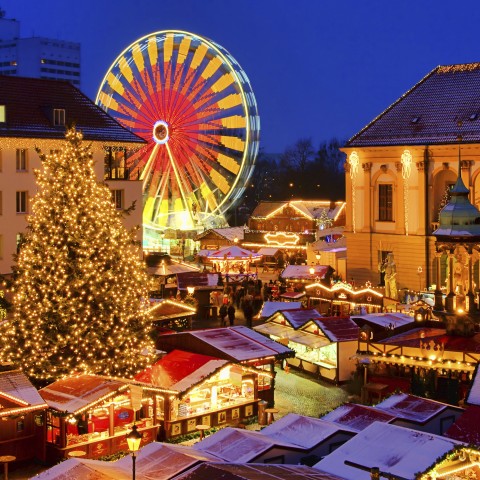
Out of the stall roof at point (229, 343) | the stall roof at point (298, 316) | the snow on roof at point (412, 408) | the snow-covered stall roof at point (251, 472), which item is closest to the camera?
the snow-covered stall roof at point (251, 472)

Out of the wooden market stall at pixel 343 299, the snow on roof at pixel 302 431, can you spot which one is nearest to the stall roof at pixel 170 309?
the wooden market stall at pixel 343 299

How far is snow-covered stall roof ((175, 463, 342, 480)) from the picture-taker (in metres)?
14.7

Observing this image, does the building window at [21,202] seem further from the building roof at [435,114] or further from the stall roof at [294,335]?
the building roof at [435,114]

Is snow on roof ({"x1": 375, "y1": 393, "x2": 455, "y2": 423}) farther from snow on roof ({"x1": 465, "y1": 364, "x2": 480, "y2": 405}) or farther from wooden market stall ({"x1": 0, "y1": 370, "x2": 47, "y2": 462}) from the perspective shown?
wooden market stall ({"x1": 0, "y1": 370, "x2": 47, "y2": 462})

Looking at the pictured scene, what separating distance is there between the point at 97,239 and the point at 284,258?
34639 millimetres

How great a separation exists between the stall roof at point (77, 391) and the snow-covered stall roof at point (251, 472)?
21.3 ft

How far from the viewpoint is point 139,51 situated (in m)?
51.1

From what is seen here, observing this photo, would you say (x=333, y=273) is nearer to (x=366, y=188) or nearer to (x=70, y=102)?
(x=366, y=188)

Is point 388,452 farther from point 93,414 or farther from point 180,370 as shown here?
point 180,370

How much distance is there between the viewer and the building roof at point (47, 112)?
132ft

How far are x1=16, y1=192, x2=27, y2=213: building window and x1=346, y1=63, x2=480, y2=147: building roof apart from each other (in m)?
15.7

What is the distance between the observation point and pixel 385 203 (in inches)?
1793

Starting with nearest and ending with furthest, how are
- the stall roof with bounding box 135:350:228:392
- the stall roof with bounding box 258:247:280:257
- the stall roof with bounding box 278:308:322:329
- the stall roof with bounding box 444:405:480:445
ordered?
the stall roof with bounding box 444:405:480:445 < the stall roof with bounding box 135:350:228:392 < the stall roof with bounding box 278:308:322:329 < the stall roof with bounding box 258:247:280:257

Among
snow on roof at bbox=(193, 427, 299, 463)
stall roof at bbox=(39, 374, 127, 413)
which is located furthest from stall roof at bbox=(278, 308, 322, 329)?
snow on roof at bbox=(193, 427, 299, 463)
